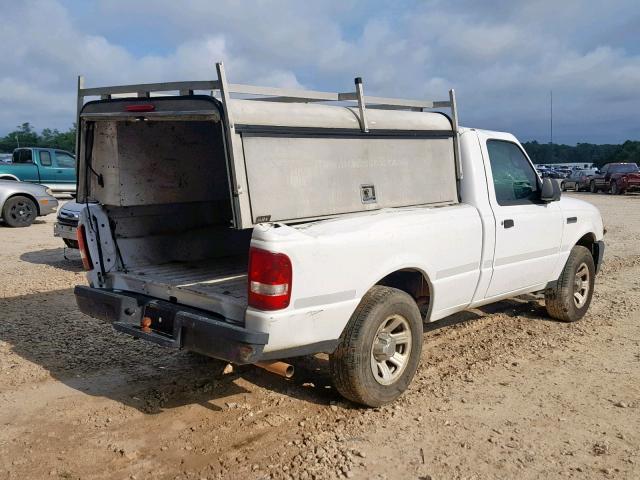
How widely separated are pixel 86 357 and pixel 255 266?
8.53ft

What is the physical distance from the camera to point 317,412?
14.3 feet

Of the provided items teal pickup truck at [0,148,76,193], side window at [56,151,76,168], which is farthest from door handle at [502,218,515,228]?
side window at [56,151,76,168]

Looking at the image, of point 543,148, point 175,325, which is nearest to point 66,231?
point 175,325

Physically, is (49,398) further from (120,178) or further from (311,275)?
(311,275)

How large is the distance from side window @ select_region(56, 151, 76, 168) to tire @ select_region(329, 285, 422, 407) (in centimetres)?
1797

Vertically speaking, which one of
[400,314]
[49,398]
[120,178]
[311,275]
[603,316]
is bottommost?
[603,316]

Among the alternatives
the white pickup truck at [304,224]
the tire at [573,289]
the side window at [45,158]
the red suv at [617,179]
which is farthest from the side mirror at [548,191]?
the red suv at [617,179]

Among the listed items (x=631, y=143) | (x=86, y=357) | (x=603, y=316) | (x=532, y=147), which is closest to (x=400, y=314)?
(x=86, y=357)

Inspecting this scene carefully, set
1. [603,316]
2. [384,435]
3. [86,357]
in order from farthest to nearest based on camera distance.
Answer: [603,316]
[86,357]
[384,435]

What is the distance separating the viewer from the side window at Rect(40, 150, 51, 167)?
19594mm

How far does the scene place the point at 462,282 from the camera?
5.01m

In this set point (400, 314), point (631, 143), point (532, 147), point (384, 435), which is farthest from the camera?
point (532, 147)

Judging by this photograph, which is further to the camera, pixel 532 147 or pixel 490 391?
pixel 532 147

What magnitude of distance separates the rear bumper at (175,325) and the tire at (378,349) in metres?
0.71
